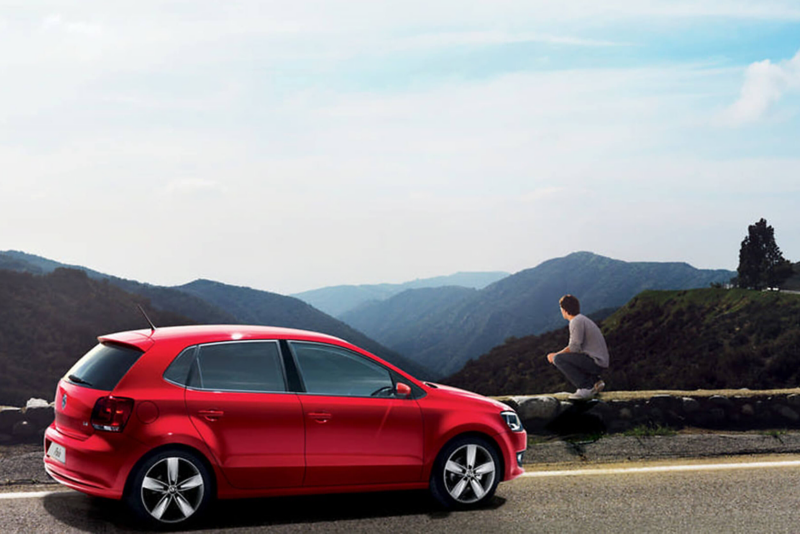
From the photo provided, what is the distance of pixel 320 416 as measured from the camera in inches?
251

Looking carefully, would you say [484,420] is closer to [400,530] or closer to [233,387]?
[400,530]

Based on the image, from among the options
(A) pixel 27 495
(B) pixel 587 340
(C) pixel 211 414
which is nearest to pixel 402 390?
(C) pixel 211 414

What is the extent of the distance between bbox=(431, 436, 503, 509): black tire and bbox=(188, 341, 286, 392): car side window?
152 centimetres

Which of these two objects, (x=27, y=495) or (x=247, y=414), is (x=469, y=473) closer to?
(x=247, y=414)

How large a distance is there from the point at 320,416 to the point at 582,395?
516 centimetres

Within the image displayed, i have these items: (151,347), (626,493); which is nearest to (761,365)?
(626,493)

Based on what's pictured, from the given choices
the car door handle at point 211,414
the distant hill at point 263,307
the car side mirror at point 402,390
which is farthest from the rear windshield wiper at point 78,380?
the distant hill at point 263,307

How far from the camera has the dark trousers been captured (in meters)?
10.7

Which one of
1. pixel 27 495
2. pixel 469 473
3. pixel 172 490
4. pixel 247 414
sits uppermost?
pixel 247 414

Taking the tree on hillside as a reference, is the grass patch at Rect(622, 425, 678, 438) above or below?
below

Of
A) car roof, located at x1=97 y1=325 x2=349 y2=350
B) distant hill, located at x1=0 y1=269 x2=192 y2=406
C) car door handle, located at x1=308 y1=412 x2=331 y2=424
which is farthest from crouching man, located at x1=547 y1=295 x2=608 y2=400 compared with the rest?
distant hill, located at x1=0 y1=269 x2=192 y2=406

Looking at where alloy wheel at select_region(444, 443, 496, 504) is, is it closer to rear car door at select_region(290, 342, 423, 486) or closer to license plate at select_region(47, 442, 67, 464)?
rear car door at select_region(290, 342, 423, 486)

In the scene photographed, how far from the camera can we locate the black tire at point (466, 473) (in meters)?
6.77

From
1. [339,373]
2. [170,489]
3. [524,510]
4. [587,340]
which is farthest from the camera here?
[587,340]
